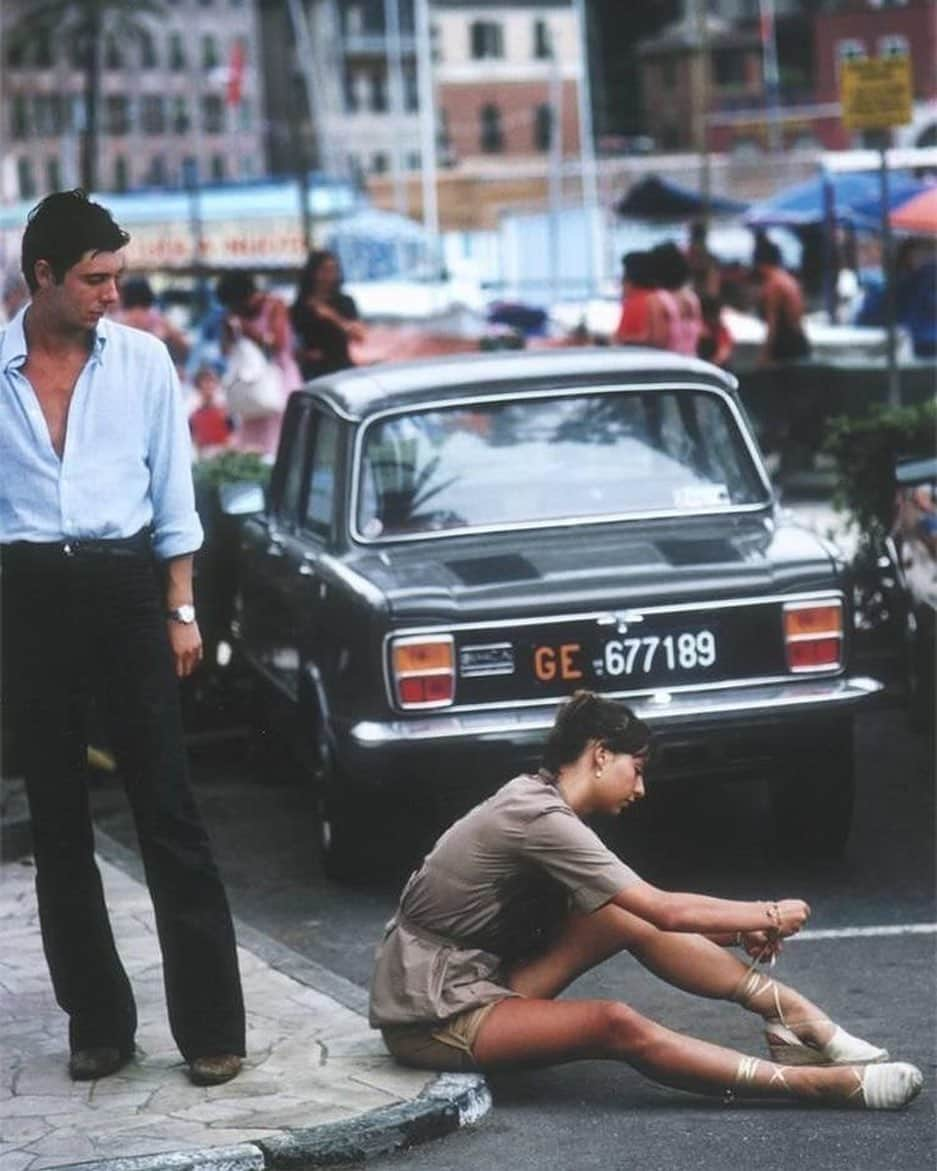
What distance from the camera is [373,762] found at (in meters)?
8.36

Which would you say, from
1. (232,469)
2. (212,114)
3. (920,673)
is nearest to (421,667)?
(920,673)

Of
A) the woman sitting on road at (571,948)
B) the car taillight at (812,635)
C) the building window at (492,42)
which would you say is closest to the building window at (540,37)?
the building window at (492,42)

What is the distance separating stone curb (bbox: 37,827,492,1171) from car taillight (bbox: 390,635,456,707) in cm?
220

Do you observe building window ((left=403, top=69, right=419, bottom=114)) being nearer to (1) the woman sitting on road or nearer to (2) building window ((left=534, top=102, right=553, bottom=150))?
(2) building window ((left=534, top=102, right=553, bottom=150))

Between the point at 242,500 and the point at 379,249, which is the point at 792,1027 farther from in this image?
the point at 379,249

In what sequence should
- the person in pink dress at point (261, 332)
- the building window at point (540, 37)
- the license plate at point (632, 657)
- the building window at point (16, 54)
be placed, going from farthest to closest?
the building window at point (540, 37) → the building window at point (16, 54) → the person in pink dress at point (261, 332) → the license plate at point (632, 657)

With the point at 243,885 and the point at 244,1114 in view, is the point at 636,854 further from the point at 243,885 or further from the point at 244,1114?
the point at 244,1114

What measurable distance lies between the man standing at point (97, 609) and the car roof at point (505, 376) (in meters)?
3.11

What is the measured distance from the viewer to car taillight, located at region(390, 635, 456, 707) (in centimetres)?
835

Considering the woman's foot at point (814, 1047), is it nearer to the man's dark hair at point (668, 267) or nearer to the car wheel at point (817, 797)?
the car wheel at point (817, 797)

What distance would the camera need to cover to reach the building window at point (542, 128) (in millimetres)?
127812

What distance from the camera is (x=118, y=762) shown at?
644cm

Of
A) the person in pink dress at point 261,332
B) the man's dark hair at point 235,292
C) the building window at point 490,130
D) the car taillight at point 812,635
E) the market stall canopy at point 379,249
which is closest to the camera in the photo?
the car taillight at point 812,635

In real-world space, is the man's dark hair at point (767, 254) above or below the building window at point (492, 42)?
below
